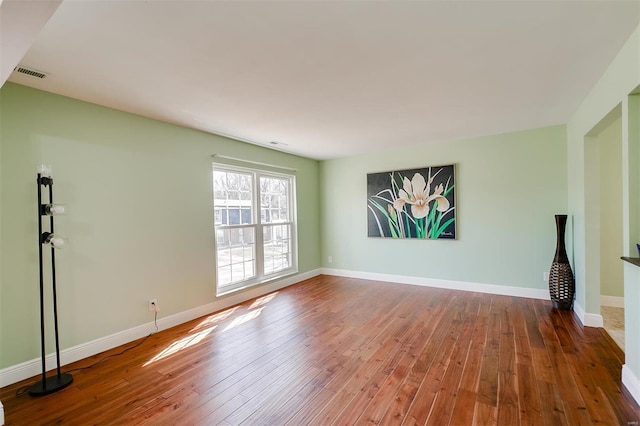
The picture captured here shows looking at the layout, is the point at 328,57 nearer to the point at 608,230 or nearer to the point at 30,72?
the point at 30,72

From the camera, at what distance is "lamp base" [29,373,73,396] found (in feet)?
6.77

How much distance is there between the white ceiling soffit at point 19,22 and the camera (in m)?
1.08

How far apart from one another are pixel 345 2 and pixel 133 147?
263 centimetres

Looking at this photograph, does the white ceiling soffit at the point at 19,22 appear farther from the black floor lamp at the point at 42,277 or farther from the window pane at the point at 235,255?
the window pane at the point at 235,255

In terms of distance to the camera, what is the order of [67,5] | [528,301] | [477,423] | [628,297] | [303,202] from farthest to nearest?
[303,202] → [528,301] → [628,297] → [477,423] → [67,5]

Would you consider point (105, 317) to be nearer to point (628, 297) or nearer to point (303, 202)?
point (303, 202)

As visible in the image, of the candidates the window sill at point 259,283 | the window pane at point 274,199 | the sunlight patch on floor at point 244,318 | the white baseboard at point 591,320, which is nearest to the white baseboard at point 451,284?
the white baseboard at point 591,320

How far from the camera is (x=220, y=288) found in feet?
Answer: 12.9

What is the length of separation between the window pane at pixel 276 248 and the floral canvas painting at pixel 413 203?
1553 mm

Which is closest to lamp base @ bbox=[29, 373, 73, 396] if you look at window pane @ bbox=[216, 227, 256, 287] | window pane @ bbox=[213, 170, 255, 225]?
window pane @ bbox=[216, 227, 256, 287]

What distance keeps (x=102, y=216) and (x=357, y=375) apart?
9.05ft

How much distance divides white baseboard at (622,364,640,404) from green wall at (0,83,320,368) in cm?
397

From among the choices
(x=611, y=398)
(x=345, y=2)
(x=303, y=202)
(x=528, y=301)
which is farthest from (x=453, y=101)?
(x=303, y=202)

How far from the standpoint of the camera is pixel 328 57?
6.53 feet
